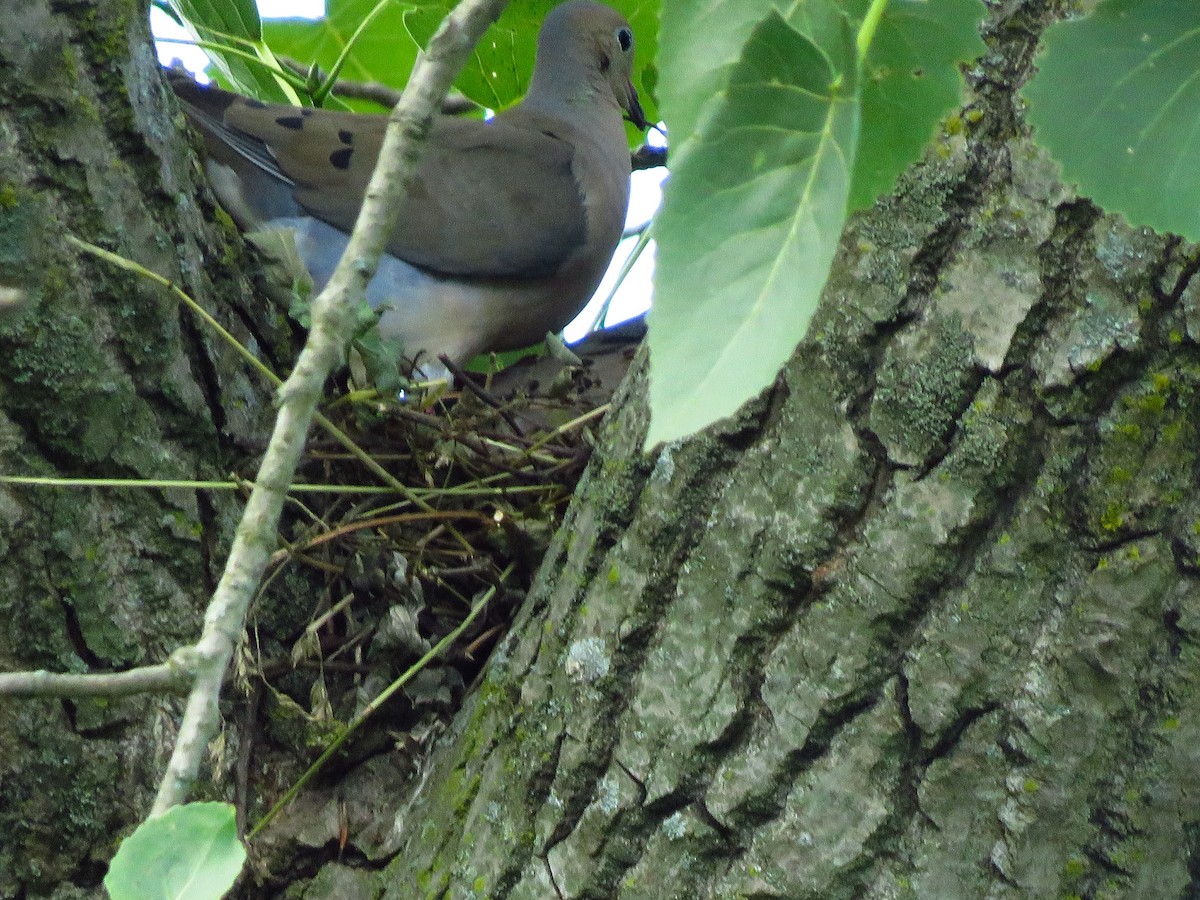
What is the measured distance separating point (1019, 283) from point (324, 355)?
62 cm

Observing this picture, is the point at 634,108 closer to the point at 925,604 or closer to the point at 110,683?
the point at 925,604

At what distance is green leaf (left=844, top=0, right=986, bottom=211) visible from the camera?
0.48 metres

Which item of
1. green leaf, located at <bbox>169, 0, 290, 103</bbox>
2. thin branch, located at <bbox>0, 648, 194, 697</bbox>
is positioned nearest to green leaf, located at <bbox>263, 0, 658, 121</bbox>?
green leaf, located at <bbox>169, 0, 290, 103</bbox>

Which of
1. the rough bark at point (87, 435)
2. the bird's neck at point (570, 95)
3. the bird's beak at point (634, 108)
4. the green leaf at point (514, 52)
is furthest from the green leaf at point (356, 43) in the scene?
the rough bark at point (87, 435)

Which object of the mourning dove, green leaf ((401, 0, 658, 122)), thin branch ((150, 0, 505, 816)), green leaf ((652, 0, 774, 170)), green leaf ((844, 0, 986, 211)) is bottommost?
thin branch ((150, 0, 505, 816))

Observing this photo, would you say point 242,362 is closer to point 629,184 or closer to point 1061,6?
point 1061,6

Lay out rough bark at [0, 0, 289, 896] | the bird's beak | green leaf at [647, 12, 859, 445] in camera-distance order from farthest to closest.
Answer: the bird's beak < rough bark at [0, 0, 289, 896] < green leaf at [647, 12, 859, 445]

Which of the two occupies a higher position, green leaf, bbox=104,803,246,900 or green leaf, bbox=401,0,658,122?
green leaf, bbox=401,0,658,122

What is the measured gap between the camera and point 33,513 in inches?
46.8

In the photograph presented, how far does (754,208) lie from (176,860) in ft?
1.00

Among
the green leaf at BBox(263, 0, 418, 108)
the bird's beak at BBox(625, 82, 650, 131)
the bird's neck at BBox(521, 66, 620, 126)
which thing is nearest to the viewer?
the green leaf at BBox(263, 0, 418, 108)

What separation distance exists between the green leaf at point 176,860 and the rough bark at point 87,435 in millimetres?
786

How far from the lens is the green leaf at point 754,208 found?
15.7 inches

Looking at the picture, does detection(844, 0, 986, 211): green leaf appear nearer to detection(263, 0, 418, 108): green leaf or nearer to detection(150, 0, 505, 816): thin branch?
detection(150, 0, 505, 816): thin branch
